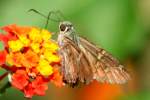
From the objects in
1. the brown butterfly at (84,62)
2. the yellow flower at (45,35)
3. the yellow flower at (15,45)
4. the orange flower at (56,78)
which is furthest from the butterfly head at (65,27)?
the yellow flower at (15,45)

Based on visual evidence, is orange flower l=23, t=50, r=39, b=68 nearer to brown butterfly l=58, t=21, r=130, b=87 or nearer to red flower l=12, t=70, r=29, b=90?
red flower l=12, t=70, r=29, b=90

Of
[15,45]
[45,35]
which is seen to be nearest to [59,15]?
[45,35]

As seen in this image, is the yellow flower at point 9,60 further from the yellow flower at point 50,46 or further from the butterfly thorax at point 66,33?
the butterfly thorax at point 66,33

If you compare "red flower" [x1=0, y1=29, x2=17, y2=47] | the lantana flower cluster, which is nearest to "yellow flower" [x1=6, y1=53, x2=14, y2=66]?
the lantana flower cluster

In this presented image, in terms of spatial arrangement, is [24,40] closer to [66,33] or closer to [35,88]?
[35,88]

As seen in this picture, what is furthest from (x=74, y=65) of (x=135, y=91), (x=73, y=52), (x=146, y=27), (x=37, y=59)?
(x=135, y=91)

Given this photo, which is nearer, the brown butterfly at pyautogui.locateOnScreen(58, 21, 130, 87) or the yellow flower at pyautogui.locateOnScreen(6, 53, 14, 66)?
the yellow flower at pyautogui.locateOnScreen(6, 53, 14, 66)
